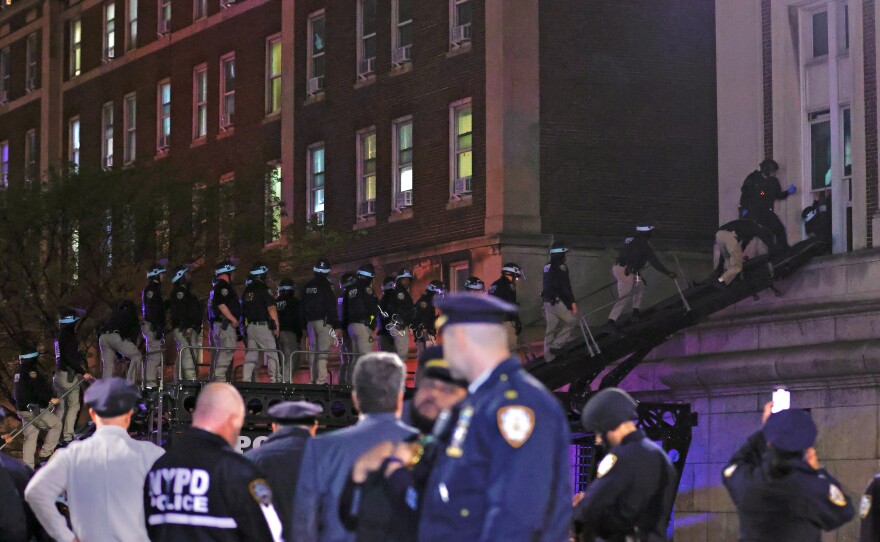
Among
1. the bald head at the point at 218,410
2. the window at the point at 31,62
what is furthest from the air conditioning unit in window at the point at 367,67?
the bald head at the point at 218,410

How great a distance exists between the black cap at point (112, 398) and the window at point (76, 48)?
148ft

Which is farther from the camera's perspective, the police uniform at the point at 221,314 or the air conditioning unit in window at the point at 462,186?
the air conditioning unit in window at the point at 462,186

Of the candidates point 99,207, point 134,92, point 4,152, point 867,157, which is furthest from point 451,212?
point 4,152

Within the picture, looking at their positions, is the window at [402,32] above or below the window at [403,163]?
above

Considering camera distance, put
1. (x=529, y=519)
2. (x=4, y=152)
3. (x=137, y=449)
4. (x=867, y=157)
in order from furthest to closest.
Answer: (x=4, y=152), (x=867, y=157), (x=137, y=449), (x=529, y=519)

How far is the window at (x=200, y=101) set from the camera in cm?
4681

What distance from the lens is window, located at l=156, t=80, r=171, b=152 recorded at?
48.4 metres

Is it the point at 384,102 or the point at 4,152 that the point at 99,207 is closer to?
the point at 384,102

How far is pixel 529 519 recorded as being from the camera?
629 centimetres

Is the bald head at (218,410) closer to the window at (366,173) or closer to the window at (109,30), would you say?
the window at (366,173)

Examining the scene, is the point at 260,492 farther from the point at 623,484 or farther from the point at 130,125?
the point at 130,125

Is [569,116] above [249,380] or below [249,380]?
above

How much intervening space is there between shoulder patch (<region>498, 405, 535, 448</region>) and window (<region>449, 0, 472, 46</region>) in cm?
3089

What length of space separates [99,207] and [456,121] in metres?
8.16
